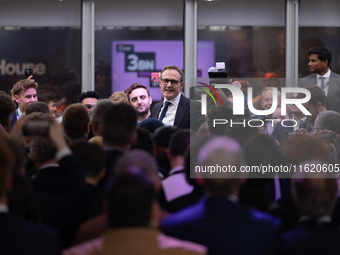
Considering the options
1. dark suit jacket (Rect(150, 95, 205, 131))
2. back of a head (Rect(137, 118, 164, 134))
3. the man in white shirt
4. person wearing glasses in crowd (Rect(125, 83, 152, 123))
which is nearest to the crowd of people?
back of a head (Rect(137, 118, 164, 134))

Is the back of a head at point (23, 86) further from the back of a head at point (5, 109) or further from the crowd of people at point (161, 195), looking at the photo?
the crowd of people at point (161, 195)

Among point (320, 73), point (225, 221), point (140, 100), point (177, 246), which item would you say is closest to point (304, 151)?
point (225, 221)

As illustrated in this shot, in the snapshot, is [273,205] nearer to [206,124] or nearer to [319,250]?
[319,250]

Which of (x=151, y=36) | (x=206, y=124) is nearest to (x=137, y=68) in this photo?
(x=151, y=36)

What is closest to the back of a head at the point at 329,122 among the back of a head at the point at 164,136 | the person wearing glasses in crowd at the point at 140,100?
the back of a head at the point at 164,136

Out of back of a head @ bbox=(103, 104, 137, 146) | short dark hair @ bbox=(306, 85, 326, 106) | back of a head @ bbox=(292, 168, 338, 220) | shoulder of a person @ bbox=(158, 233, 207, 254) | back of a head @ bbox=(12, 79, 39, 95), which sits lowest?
shoulder of a person @ bbox=(158, 233, 207, 254)

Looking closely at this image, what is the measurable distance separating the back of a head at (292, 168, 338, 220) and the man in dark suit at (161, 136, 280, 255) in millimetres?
203

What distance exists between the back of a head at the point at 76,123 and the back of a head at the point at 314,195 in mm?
2618

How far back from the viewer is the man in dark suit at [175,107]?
24.9ft

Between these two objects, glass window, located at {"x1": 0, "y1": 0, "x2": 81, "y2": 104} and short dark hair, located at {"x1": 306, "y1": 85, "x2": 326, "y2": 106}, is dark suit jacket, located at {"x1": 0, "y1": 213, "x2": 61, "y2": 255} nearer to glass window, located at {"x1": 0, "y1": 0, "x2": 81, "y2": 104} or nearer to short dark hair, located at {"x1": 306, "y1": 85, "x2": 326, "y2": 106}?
short dark hair, located at {"x1": 306, "y1": 85, "x2": 326, "y2": 106}

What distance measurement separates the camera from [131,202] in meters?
3.08

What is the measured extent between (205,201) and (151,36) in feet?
29.2

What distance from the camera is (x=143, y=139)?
5176mm

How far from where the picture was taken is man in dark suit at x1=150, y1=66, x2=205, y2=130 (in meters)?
7.59
